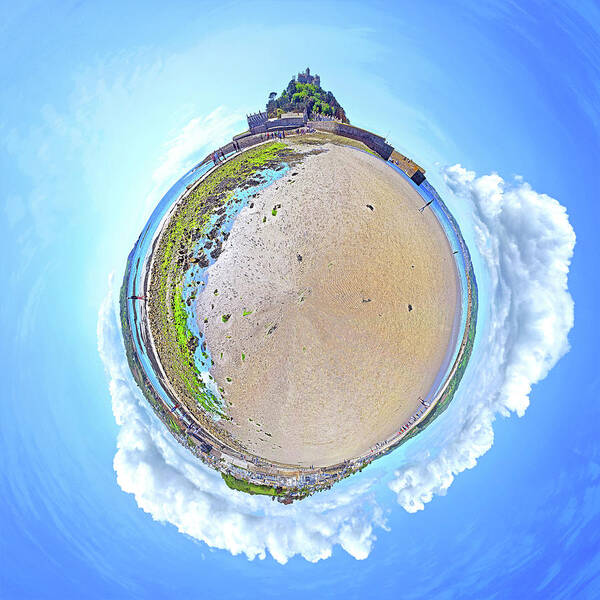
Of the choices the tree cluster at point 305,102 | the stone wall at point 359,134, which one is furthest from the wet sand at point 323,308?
the tree cluster at point 305,102

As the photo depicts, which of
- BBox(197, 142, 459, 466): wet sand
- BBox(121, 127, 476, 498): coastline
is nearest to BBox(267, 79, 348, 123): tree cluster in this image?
BBox(197, 142, 459, 466): wet sand

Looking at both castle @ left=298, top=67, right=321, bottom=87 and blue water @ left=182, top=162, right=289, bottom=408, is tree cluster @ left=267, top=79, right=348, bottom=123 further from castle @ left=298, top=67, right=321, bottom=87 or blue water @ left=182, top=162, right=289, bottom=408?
blue water @ left=182, top=162, right=289, bottom=408

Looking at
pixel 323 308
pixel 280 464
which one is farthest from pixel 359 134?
pixel 280 464

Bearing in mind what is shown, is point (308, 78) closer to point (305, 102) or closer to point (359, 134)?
point (305, 102)

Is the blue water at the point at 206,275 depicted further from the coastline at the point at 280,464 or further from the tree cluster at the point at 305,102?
the tree cluster at the point at 305,102

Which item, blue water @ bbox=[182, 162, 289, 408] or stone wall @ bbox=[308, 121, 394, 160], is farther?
stone wall @ bbox=[308, 121, 394, 160]

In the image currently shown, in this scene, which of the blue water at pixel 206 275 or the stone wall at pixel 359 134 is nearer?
the blue water at pixel 206 275

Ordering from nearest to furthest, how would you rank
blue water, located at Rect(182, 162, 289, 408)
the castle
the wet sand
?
1. the wet sand
2. blue water, located at Rect(182, 162, 289, 408)
3. the castle
